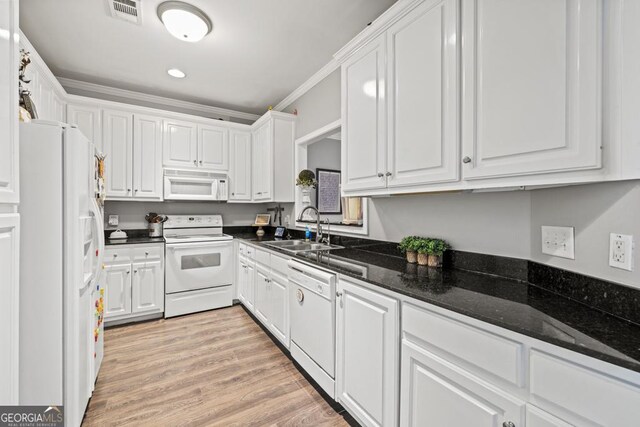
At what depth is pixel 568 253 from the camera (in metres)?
1.13

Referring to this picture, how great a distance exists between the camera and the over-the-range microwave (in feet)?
11.1

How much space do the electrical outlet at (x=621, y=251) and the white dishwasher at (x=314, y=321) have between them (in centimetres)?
119

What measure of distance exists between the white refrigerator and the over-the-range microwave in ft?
6.54

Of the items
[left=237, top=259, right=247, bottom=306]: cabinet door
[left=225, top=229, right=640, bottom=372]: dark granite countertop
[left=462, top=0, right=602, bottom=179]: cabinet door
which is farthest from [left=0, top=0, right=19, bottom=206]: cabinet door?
[left=237, top=259, right=247, bottom=306]: cabinet door

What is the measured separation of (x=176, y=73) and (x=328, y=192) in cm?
230

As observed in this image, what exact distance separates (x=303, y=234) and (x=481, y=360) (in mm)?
2519

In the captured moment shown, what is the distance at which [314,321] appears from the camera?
6.13 ft

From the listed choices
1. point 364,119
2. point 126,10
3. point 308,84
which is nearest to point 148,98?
point 126,10

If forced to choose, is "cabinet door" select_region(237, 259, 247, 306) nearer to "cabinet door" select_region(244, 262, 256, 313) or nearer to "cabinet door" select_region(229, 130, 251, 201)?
"cabinet door" select_region(244, 262, 256, 313)

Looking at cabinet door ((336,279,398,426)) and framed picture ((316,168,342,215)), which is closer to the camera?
cabinet door ((336,279,398,426))

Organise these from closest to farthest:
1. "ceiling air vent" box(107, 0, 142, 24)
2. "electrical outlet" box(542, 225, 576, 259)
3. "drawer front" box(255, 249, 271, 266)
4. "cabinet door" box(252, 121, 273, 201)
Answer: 1. "electrical outlet" box(542, 225, 576, 259)
2. "ceiling air vent" box(107, 0, 142, 24)
3. "drawer front" box(255, 249, 271, 266)
4. "cabinet door" box(252, 121, 273, 201)

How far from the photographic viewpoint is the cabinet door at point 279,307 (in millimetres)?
2266

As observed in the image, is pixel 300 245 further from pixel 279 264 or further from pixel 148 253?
pixel 148 253

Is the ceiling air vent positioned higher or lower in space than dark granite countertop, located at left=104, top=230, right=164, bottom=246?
higher
